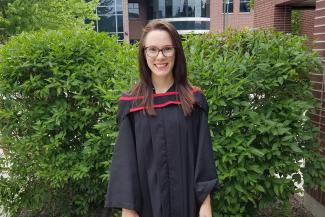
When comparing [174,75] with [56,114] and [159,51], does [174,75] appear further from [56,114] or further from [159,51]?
[56,114]

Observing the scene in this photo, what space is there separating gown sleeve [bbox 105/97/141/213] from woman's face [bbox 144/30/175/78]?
30 cm

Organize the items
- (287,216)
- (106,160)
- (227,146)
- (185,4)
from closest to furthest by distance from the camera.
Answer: (227,146), (106,160), (287,216), (185,4)

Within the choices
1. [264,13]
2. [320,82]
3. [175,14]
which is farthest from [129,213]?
[175,14]

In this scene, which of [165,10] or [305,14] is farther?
[165,10]

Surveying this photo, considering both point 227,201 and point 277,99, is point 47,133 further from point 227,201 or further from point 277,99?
point 277,99

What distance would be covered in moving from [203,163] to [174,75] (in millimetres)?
554

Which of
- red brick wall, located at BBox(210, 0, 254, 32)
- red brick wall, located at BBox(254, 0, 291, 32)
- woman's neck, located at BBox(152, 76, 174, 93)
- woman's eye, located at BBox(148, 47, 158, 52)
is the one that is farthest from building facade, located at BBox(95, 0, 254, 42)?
woman's eye, located at BBox(148, 47, 158, 52)

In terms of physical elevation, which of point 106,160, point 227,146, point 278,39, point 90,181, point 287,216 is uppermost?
point 278,39

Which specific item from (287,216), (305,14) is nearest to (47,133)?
(287,216)

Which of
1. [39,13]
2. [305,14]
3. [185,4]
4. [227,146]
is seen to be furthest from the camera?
[185,4]

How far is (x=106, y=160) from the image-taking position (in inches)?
154

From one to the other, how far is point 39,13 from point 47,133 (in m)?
10.6

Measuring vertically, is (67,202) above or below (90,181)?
below

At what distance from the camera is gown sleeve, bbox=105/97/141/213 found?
7.57 feet
